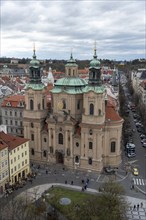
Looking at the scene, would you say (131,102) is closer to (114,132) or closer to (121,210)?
(114,132)

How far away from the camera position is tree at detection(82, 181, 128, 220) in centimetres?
4319

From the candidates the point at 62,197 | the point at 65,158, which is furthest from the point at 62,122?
the point at 62,197

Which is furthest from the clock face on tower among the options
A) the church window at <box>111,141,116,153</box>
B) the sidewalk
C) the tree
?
the tree

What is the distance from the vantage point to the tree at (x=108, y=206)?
43188 mm

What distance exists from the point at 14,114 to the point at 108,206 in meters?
55.6

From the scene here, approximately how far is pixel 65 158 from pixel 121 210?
2834 centimetres

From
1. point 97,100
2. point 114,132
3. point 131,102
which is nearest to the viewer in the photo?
point 97,100

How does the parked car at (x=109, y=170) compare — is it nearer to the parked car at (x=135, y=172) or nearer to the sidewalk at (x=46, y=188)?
the parked car at (x=135, y=172)

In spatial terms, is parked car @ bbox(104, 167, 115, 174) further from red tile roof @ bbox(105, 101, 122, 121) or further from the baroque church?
red tile roof @ bbox(105, 101, 122, 121)

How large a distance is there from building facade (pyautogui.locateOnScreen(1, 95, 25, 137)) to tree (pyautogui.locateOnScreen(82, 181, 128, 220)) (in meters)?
50.7

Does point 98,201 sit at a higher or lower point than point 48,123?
lower

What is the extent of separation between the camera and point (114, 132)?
2815 inches

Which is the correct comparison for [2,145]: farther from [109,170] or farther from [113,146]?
[113,146]

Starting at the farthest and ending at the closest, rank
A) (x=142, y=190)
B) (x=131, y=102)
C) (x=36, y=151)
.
A: (x=131, y=102) → (x=36, y=151) → (x=142, y=190)
